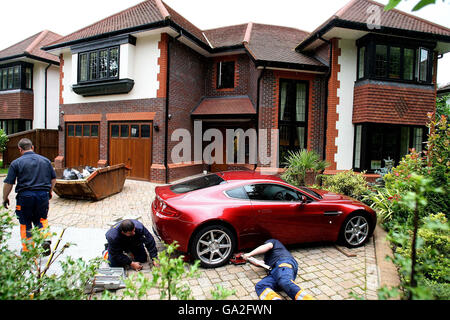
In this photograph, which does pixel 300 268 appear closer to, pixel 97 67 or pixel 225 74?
pixel 225 74

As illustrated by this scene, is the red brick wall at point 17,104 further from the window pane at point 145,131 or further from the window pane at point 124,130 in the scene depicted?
the window pane at point 145,131

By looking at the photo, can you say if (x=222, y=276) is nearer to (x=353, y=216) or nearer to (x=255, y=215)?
(x=255, y=215)

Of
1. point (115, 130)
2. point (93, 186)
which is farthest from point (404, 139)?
point (115, 130)

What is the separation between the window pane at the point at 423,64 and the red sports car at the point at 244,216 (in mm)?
8820

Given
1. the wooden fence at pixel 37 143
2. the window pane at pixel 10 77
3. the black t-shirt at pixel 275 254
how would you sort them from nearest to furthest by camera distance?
the black t-shirt at pixel 275 254
the wooden fence at pixel 37 143
the window pane at pixel 10 77

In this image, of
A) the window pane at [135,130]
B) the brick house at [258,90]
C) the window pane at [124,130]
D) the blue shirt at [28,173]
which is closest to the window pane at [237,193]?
the blue shirt at [28,173]

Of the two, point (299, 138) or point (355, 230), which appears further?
point (299, 138)

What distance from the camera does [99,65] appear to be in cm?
1138

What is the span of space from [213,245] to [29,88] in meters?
19.3

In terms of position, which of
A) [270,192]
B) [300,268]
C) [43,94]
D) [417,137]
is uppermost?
[43,94]

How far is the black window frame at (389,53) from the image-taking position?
31.2 feet

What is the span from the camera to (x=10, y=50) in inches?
680

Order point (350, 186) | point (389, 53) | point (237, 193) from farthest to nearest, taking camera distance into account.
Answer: point (389, 53)
point (350, 186)
point (237, 193)

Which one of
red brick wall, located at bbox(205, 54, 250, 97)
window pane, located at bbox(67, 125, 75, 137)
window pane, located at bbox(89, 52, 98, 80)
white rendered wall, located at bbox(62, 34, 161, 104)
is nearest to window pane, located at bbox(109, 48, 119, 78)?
white rendered wall, located at bbox(62, 34, 161, 104)
